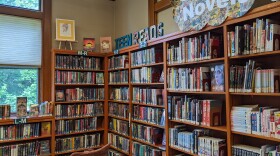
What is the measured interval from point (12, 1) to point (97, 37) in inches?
61.4

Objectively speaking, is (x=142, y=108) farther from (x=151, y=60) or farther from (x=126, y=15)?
(x=126, y=15)

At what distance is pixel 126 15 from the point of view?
14.8 feet

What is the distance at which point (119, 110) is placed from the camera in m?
4.04

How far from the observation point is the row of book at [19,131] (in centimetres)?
344

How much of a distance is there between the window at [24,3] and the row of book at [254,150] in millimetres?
3823

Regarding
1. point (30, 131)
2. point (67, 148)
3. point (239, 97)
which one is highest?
point (239, 97)

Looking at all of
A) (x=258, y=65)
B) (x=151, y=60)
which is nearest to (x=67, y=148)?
(x=151, y=60)

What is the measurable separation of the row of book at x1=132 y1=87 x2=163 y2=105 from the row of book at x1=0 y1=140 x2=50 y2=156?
159 centimetres

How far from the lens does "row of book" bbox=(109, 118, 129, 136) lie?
3.84 m

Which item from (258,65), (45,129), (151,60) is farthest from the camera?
(45,129)

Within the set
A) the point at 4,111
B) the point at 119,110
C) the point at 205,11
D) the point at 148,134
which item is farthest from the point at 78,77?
the point at 205,11

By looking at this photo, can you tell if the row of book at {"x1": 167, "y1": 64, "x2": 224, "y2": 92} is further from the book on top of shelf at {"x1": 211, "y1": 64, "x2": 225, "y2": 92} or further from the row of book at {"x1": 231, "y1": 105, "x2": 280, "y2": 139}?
the row of book at {"x1": 231, "y1": 105, "x2": 280, "y2": 139}

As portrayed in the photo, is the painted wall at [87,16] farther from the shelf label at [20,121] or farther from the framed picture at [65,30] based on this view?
the shelf label at [20,121]

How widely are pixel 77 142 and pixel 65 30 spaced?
77.3 inches
